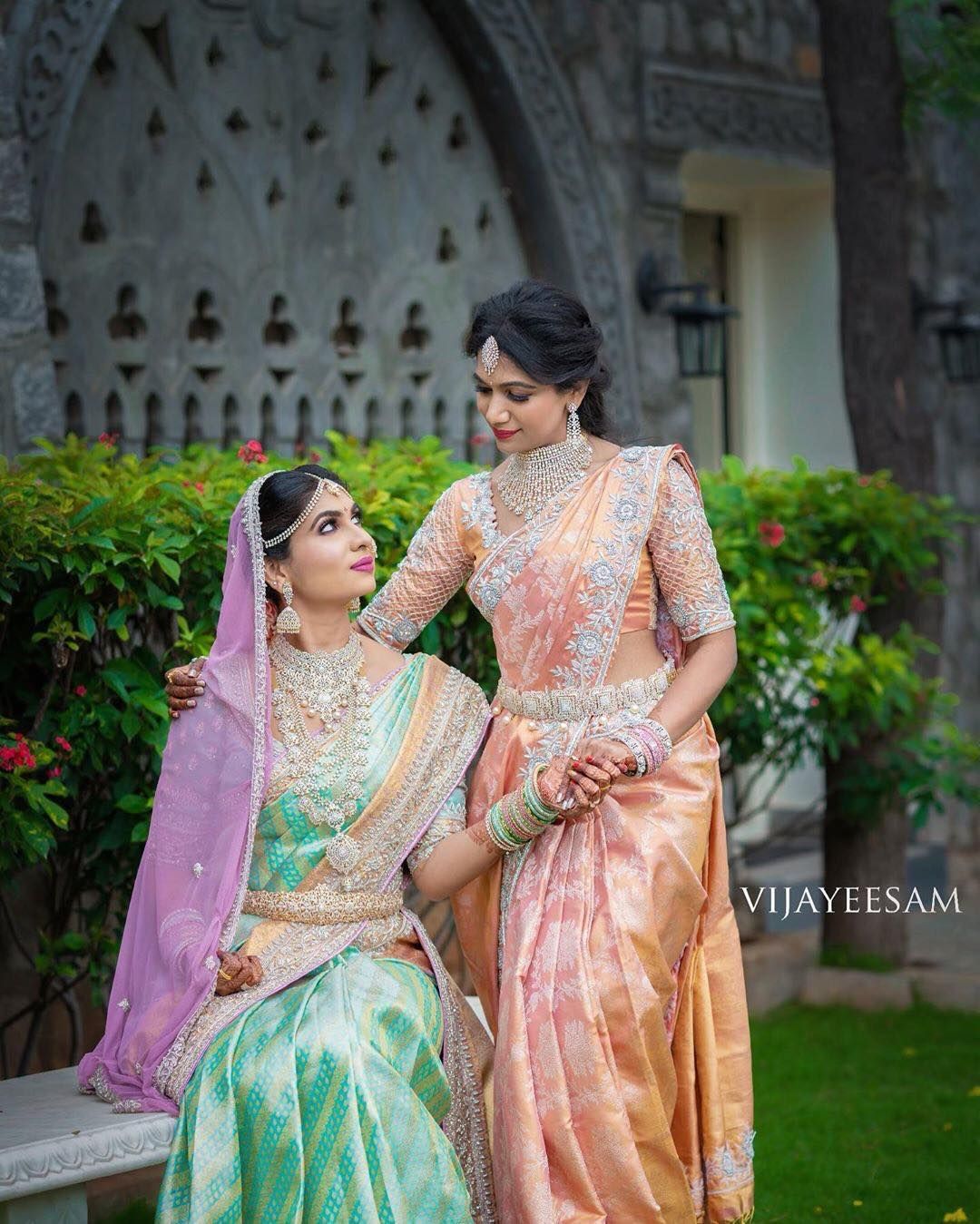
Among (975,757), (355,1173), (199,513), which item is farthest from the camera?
(975,757)

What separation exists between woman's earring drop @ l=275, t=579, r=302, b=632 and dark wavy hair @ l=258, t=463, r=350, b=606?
0.06 meters

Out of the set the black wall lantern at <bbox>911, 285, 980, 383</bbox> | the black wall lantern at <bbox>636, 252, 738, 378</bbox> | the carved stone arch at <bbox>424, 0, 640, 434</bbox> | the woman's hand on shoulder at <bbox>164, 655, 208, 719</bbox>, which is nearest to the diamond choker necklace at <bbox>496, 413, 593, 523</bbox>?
the woman's hand on shoulder at <bbox>164, 655, 208, 719</bbox>

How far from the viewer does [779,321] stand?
908cm

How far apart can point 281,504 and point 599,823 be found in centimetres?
86

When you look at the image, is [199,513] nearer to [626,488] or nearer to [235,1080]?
[626,488]

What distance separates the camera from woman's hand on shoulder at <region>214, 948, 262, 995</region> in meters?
3.28

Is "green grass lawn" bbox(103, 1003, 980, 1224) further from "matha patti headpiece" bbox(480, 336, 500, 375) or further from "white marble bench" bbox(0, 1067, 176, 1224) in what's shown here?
"matha patti headpiece" bbox(480, 336, 500, 375)

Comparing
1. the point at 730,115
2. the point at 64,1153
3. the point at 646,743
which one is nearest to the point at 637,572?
the point at 646,743

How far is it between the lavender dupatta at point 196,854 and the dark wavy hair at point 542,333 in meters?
0.53

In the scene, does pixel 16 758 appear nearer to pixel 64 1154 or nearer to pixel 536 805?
pixel 64 1154

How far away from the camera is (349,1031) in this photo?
10.3ft

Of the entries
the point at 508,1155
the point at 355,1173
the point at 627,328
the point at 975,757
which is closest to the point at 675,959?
the point at 508,1155

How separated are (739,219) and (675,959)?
20.1 feet

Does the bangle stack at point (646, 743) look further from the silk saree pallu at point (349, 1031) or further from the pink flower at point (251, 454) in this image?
the pink flower at point (251, 454)
